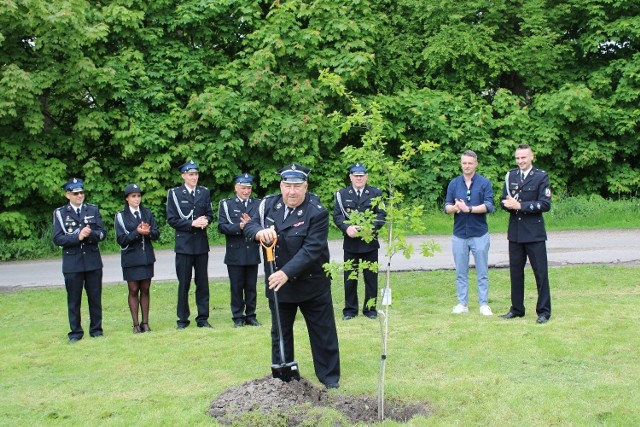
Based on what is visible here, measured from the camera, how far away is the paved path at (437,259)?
49.6 feet

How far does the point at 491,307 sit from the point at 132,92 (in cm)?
1282

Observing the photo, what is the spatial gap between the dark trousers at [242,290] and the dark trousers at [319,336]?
3286mm

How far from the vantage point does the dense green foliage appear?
62.8 ft

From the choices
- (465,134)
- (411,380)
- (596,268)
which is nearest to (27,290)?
(411,380)

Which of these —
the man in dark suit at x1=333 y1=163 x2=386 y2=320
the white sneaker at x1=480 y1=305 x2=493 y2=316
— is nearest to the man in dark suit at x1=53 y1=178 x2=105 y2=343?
the man in dark suit at x1=333 y1=163 x2=386 y2=320

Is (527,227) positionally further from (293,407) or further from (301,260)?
(293,407)

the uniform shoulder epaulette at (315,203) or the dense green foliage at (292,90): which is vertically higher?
the dense green foliage at (292,90)

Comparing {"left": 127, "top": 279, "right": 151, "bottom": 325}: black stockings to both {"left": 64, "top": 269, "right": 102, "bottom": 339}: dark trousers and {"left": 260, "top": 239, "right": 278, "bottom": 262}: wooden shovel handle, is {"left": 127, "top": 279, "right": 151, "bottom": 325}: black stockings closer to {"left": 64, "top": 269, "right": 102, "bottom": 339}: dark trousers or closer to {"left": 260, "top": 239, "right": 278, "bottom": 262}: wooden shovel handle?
{"left": 64, "top": 269, "right": 102, "bottom": 339}: dark trousers

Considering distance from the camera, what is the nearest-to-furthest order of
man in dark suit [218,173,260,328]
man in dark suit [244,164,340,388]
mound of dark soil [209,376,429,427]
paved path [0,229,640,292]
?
mound of dark soil [209,376,429,427] < man in dark suit [244,164,340,388] < man in dark suit [218,173,260,328] < paved path [0,229,640,292]

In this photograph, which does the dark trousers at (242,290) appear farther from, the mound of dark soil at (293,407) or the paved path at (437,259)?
the paved path at (437,259)

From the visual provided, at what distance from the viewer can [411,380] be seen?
7.23 metres

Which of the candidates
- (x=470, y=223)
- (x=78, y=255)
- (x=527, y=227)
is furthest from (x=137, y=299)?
(x=527, y=227)

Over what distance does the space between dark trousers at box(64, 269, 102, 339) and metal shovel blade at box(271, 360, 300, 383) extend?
407 cm

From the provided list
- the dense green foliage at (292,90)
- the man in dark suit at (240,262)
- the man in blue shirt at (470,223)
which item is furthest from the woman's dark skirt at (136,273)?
the dense green foliage at (292,90)
